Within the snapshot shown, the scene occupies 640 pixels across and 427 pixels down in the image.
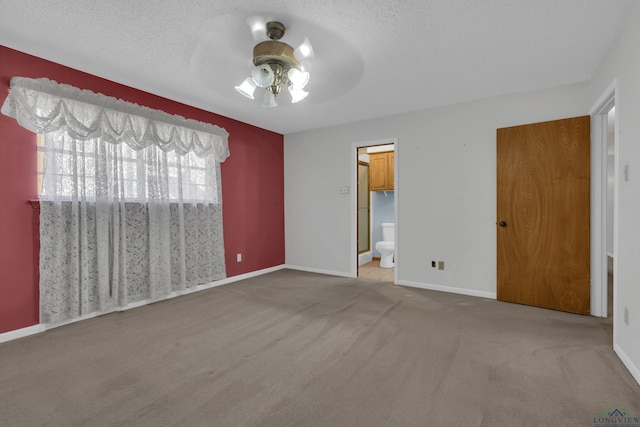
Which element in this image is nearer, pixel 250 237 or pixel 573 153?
pixel 573 153

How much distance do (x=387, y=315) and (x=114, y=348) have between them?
2.39 metres

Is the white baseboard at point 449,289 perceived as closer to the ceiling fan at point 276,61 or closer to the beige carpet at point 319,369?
the beige carpet at point 319,369

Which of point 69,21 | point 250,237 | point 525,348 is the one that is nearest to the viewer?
point 69,21

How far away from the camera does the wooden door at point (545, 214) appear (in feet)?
9.77

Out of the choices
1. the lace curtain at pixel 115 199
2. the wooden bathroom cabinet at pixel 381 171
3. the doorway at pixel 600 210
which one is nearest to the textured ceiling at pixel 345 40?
the lace curtain at pixel 115 199

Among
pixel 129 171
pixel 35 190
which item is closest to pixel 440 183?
pixel 129 171

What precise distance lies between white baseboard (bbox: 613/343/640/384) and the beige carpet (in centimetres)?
4

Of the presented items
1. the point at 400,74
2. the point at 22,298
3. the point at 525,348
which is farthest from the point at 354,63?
the point at 22,298

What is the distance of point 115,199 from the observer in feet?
9.98

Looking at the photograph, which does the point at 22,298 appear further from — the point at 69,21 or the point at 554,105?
the point at 554,105

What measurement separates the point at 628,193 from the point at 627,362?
1136 millimetres

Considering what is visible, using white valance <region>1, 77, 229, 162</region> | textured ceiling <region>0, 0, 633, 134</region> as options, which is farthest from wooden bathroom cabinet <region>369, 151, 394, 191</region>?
white valance <region>1, 77, 229, 162</region>

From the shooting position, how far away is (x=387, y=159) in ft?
19.3

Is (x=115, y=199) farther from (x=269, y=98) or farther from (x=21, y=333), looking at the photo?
(x=269, y=98)
